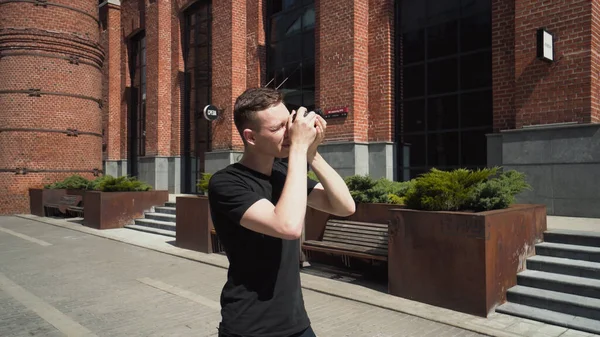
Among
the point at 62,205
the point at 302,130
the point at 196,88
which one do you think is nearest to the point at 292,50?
the point at 196,88

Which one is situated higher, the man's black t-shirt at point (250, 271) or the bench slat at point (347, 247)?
the man's black t-shirt at point (250, 271)

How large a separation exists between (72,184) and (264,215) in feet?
63.8

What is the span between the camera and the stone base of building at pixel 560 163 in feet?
25.2

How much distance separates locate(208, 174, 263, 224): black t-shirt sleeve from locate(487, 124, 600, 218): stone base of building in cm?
786

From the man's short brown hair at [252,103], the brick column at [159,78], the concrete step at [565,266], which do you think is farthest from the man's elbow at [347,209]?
the brick column at [159,78]

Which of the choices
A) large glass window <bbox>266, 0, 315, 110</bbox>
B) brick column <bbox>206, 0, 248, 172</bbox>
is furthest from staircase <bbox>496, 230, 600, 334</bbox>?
brick column <bbox>206, 0, 248, 172</bbox>

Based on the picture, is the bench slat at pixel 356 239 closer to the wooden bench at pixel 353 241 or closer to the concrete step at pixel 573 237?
the wooden bench at pixel 353 241

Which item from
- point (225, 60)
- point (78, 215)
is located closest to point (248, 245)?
point (225, 60)

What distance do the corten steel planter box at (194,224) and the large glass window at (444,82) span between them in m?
5.57

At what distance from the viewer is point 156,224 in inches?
503

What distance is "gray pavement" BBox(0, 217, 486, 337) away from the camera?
476 centimetres

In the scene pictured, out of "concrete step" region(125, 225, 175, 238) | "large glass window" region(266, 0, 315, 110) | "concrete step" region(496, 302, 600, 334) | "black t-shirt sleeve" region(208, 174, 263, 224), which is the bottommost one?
"concrete step" region(125, 225, 175, 238)

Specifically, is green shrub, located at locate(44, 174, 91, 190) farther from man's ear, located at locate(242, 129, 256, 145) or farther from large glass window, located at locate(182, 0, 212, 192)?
man's ear, located at locate(242, 129, 256, 145)

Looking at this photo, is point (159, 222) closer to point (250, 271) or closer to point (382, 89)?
point (382, 89)
